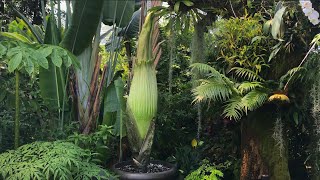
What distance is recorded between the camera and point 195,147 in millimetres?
3758

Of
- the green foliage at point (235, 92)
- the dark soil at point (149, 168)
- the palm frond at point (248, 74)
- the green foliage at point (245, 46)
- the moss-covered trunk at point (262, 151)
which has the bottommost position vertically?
the dark soil at point (149, 168)

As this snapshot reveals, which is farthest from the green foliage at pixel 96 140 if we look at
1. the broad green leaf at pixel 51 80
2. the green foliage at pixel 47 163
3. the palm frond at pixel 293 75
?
the palm frond at pixel 293 75

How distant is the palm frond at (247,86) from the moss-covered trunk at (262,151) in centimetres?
29

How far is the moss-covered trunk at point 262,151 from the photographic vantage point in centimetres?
305

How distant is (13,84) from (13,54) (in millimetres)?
808

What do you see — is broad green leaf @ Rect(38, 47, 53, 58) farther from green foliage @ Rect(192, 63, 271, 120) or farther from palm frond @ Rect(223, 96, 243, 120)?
palm frond @ Rect(223, 96, 243, 120)

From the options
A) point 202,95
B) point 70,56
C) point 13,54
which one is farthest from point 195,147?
point 13,54

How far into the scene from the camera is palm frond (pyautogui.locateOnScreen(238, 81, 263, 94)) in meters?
2.82

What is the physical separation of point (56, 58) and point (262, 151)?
5.95 ft

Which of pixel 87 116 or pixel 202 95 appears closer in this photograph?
pixel 202 95

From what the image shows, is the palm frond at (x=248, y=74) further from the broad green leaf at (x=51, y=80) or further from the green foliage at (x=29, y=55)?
the broad green leaf at (x=51, y=80)

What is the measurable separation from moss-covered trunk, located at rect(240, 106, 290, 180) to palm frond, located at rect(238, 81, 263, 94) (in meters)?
0.29

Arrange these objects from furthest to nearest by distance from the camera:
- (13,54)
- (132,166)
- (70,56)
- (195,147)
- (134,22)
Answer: (134,22) < (195,147) < (132,166) < (70,56) < (13,54)

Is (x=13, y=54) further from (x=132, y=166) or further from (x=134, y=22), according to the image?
(x=134, y=22)
